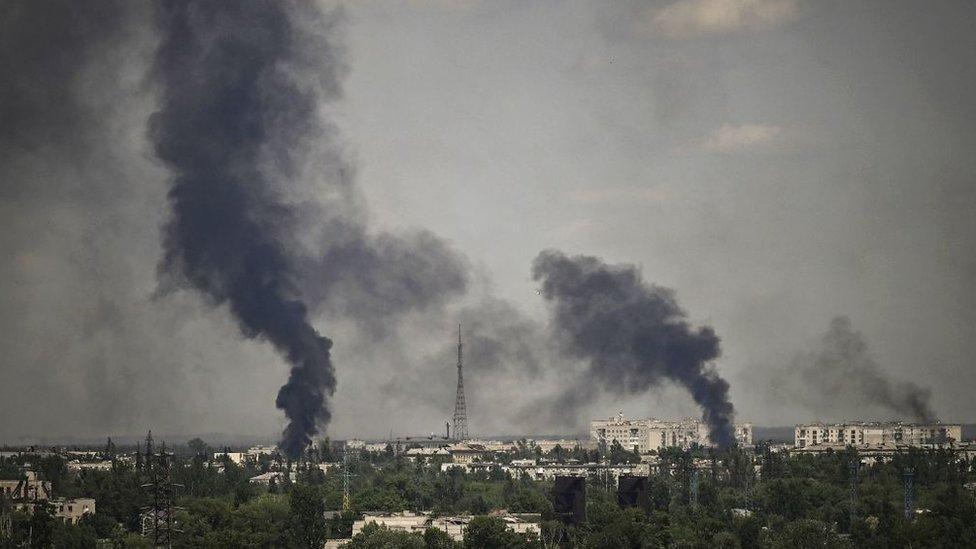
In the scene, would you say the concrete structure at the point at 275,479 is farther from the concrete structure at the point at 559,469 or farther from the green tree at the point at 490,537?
the green tree at the point at 490,537

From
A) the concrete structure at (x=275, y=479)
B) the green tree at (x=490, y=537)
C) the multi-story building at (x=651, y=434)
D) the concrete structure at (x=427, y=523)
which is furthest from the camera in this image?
the multi-story building at (x=651, y=434)

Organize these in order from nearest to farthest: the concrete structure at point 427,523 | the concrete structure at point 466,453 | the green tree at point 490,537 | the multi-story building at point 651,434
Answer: the green tree at point 490,537, the concrete structure at point 427,523, the concrete structure at point 466,453, the multi-story building at point 651,434

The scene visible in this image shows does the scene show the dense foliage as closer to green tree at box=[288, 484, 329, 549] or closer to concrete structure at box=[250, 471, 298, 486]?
green tree at box=[288, 484, 329, 549]

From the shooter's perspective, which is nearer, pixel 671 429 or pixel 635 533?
pixel 635 533

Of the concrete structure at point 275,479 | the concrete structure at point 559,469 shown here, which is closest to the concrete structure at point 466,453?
the concrete structure at point 559,469

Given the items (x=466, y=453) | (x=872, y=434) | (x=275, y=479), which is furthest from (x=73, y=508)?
(x=872, y=434)

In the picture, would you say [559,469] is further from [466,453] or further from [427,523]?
[427,523]

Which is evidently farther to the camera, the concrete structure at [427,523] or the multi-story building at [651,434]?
the multi-story building at [651,434]

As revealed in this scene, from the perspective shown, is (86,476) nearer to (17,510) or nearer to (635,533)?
(17,510)

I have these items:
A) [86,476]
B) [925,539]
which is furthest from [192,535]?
[86,476]
